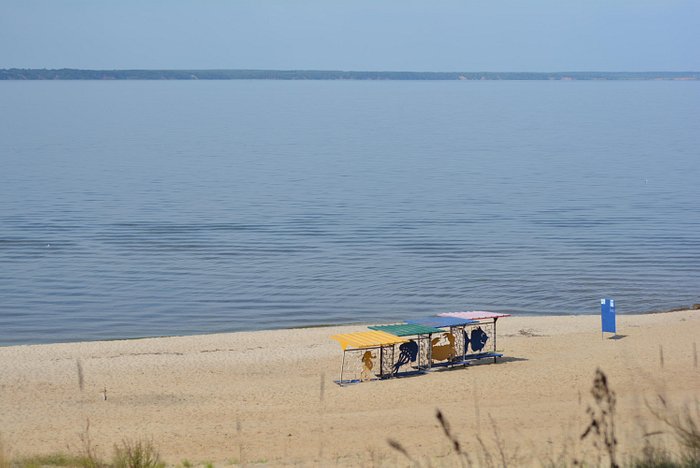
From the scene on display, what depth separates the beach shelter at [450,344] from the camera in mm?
16781

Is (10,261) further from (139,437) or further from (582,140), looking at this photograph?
(582,140)

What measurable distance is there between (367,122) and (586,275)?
78780 mm

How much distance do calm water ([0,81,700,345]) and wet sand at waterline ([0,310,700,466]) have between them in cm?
311

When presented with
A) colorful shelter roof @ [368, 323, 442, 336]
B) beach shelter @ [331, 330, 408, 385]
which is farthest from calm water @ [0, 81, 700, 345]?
colorful shelter roof @ [368, 323, 442, 336]

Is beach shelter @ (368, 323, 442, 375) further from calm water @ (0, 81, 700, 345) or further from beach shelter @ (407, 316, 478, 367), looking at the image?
calm water @ (0, 81, 700, 345)

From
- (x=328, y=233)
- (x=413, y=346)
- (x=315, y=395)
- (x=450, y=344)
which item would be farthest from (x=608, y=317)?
(x=328, y=233)

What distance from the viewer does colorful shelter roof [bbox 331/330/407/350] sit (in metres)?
15.6

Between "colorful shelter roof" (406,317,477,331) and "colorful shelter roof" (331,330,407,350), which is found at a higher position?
"colorful shelter roof" (406,317,477,331)

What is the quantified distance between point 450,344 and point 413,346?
89cm

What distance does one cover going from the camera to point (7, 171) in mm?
54281

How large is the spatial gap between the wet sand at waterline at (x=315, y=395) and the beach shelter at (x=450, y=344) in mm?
441

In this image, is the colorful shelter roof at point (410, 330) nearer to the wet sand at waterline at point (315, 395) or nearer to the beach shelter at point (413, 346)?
the beach shelter at point (413, 346)

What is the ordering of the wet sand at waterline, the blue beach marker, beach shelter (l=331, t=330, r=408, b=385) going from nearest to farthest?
the wet sand at waterline, beach shelter (l=331, t=330, r=408, b=385), the blue beach marker

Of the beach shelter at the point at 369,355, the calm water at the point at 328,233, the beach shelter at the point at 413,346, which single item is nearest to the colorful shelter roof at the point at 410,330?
the beach shelter at the point at 413,346
